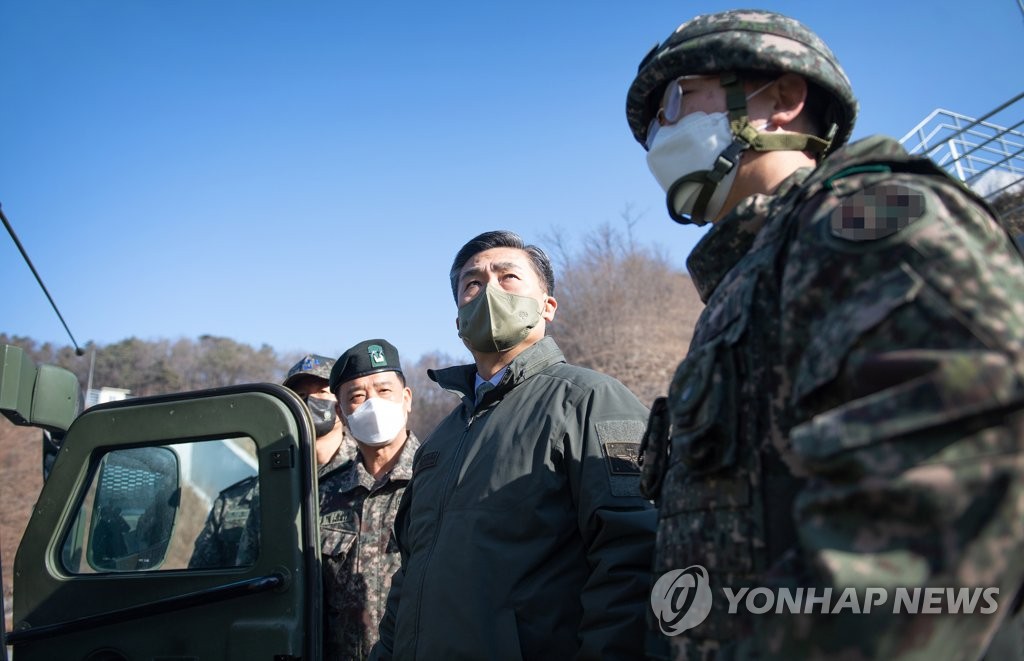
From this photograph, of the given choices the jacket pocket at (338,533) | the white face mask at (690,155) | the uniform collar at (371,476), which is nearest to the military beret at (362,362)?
the uniform collar at (371,476)

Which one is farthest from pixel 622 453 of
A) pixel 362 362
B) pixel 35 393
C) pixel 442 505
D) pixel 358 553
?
pixel 35 393

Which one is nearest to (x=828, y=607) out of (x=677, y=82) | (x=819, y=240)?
(x=819, y=240)

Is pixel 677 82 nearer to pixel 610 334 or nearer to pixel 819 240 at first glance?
pixel 819 240

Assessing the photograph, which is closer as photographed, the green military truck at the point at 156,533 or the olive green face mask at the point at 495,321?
the green military truck at the point at 156,533

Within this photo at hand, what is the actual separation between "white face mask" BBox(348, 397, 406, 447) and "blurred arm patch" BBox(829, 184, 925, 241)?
2.91m

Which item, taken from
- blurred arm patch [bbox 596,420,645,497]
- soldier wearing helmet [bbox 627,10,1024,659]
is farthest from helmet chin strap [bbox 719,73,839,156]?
blurred arm patch [bbox 596,420,645,497]

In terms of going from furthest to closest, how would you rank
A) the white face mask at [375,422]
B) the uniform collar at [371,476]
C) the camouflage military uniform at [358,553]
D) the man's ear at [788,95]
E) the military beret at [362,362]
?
the military beret at [362,362]
the white face mask at [375,422]
the uniform collar at [371,476]
the camouflage military uniform at [358,553]
the man's ear at [788,95]

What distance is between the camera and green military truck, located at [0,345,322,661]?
2559 mm

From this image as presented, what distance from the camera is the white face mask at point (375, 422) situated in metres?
3.65

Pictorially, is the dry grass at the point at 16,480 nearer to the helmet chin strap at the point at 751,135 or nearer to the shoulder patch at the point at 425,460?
the shoulder patch at the point at 425,460

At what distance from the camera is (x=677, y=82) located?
69.9 inches

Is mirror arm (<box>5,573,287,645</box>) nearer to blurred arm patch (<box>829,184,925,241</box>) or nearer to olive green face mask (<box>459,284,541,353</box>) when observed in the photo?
olive green face mask (<box>459,284,541,353</box>)

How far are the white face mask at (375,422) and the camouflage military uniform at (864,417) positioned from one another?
257 centimetres

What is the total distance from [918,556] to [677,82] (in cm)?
129
